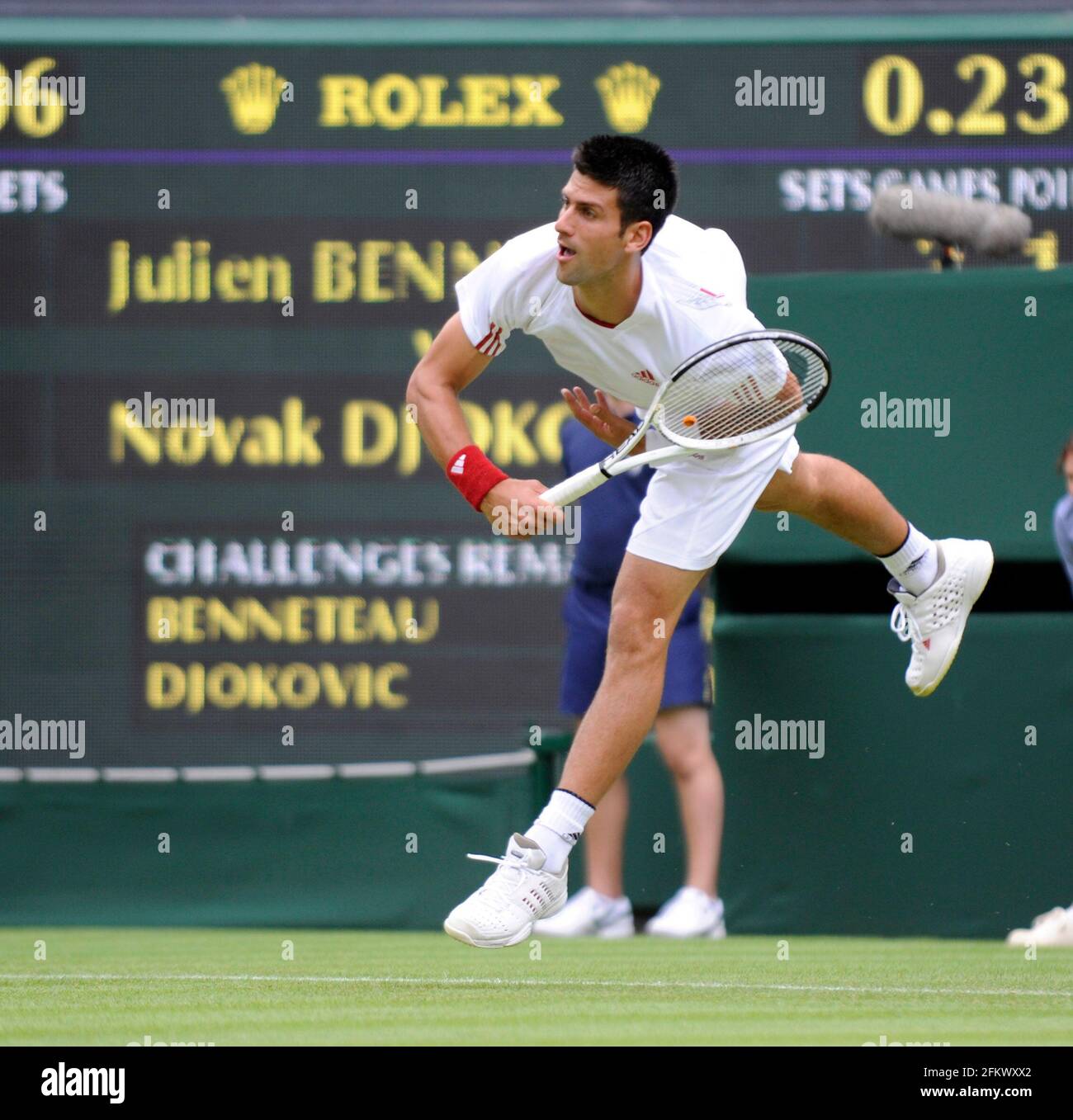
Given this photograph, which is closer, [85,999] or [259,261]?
[85,999]

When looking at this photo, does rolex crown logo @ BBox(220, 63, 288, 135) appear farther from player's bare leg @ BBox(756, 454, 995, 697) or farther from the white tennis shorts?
the white tennis shorts

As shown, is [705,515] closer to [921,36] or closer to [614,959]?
[614,959]

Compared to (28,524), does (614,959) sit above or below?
below

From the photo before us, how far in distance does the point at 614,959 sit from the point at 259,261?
331 centimetres

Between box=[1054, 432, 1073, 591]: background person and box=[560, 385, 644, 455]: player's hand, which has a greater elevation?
box=[560, 385, 644, 455]: player's hand

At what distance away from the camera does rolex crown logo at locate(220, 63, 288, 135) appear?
7.11 m

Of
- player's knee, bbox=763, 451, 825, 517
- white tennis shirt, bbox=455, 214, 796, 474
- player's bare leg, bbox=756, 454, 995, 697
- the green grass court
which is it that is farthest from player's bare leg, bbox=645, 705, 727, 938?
white tennis shirt, bbox=455, 214, 796, 474

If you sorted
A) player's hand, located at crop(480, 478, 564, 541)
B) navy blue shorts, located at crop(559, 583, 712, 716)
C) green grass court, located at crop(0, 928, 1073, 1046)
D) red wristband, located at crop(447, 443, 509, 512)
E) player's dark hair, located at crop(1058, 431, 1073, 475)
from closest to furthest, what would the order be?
1. green grass court, located at crop(0, 928, 1073, 1046)
2. player's hand, located at crop(480, 478, 564, 541)
3. red wristband, located at crop(447, 443, 509, 512)
4. player's dark hair, located at crop(1058, 431, 1073, 475)
5. navy blue shorts, located at crop(559, 583, 712, 716)

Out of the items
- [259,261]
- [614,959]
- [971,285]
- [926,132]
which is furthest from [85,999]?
[926,132]

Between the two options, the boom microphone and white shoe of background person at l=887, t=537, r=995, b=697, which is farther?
the boom microphone

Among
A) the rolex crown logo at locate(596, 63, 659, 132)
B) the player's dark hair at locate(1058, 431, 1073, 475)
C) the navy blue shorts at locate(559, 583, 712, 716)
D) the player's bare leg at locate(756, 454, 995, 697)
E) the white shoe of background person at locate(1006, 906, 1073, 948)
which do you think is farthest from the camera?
the rolex crown logo at locate(596, 63, 659, 132)

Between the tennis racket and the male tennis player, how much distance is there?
0.24ft

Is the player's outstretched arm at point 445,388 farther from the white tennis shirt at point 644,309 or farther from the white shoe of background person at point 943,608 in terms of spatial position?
the white shoe of background person at point 943,608

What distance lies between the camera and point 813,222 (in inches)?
278
